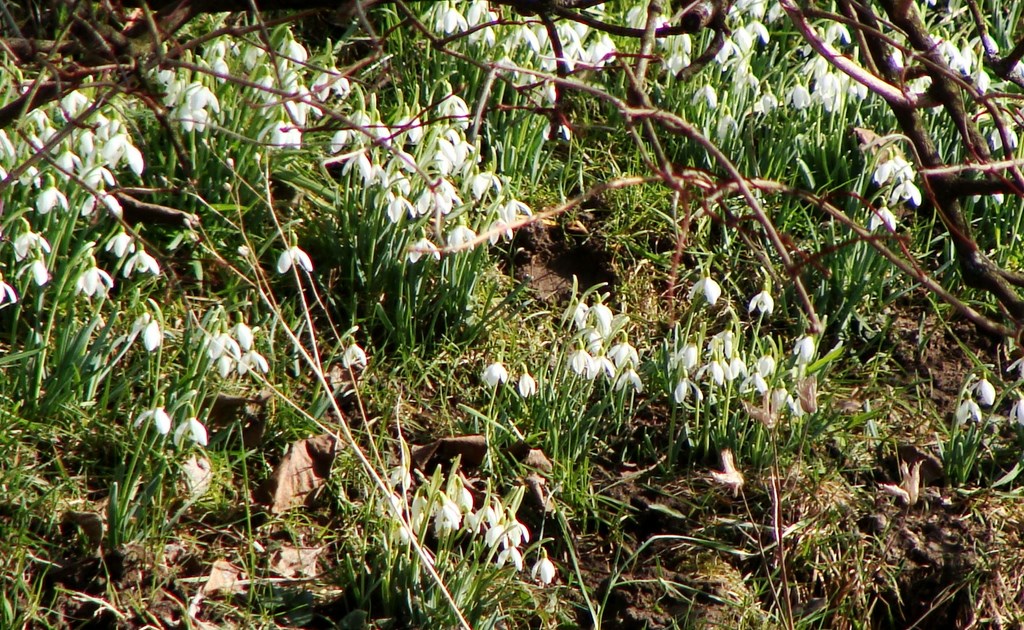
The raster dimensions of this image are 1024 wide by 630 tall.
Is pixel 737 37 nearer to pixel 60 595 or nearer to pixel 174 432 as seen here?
pixel 174 432

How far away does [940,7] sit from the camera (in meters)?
4.43

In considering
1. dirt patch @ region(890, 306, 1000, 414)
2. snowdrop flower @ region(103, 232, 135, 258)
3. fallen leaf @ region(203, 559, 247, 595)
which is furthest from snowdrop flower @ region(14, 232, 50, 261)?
dirt patch @ region(890, 306, 1000, 414)

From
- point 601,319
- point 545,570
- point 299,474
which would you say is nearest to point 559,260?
point 601,319

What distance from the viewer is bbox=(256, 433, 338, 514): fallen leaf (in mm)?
2734

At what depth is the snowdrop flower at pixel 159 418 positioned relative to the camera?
2.46 meters

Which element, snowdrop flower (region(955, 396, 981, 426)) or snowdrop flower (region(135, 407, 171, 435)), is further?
snowdrop flower (region(955, 396, 981, 426))

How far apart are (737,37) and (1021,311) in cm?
202

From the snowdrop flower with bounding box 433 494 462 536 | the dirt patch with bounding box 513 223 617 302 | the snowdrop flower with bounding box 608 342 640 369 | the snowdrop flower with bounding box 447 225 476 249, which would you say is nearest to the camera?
the snowdrop flower with bounding box 433 494 462 536

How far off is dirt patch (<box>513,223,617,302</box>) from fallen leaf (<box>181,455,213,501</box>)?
119 cm

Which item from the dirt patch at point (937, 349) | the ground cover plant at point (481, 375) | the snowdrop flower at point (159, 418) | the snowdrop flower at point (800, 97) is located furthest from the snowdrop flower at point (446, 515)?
the snowdrop flower at point (800, 97)

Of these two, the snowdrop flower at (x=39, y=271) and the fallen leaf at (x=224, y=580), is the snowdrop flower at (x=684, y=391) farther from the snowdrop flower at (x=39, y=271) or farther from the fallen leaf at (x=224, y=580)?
the snowdrop flower at (x=39, y=271)

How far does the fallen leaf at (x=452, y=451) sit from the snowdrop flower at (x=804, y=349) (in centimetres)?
83

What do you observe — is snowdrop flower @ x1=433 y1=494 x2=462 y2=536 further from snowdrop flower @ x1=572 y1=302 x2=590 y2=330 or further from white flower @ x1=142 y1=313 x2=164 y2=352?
white flower @ x1=142 y1=313 x2=164 y2=352

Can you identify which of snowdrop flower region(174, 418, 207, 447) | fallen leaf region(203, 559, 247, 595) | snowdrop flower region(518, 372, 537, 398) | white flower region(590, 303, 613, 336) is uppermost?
white flower region(590, 303, 613, 336)
